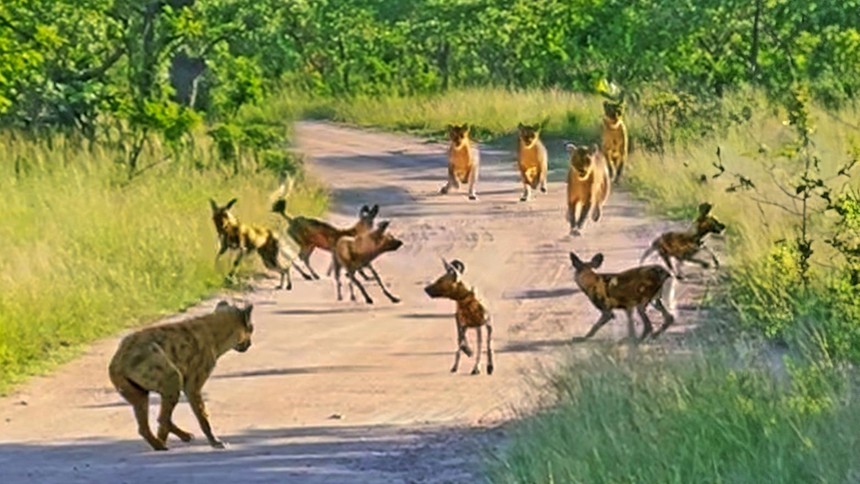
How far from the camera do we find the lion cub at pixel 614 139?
2208 centimetres

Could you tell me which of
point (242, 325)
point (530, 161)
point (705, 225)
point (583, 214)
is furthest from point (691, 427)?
point (530, 161)

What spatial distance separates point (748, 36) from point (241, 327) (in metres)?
21.7

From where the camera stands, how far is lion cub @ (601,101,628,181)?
2208 centimetres

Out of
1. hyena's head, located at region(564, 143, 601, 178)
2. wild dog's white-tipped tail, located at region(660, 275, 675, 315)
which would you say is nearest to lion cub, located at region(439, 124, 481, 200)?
hyena's head, located at region(564, 143, 601, 178)

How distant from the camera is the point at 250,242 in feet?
51.9

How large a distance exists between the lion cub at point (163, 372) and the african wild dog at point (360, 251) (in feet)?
17.1

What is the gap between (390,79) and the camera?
44688mm

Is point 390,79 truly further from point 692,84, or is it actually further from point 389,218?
point 389,218

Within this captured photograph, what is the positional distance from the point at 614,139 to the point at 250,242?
7.39m

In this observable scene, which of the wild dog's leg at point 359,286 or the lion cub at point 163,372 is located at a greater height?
the lion cub at point 163,372

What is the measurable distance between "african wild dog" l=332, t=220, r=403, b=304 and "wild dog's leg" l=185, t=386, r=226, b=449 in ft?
17.8

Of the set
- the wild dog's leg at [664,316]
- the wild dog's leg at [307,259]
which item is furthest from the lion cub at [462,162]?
the wild dog's leg at [664,316]

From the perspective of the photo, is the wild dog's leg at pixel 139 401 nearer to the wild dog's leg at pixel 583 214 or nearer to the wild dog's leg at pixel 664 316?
the wild dog's leg at pixel 664 316

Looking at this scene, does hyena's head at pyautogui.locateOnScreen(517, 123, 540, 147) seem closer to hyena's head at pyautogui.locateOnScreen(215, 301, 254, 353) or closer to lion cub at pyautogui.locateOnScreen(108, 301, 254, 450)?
hyena's head at pyautogui.locateOnScreen(215, 301, 254, 353)
